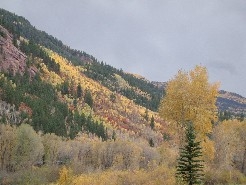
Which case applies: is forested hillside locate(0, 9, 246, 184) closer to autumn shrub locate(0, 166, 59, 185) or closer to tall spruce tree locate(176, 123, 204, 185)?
autumn shrub locate(0, 166, 59, 185)

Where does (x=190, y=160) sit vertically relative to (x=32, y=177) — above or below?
above

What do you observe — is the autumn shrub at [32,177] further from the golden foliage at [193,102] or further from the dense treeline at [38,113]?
the dense treeline at [38,113]

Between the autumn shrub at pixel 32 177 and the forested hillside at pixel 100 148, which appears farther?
the autumn shrub at pixel 32 177

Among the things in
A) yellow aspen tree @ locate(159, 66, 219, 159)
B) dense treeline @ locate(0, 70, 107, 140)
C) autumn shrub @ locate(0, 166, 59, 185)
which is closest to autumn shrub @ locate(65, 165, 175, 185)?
yellow aspen tree @ locate(159, 66, 219, 159)

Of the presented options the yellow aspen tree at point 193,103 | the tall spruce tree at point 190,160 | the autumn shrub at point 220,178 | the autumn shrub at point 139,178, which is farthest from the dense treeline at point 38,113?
the tall spruce tree at point 190,160

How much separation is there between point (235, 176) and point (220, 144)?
65.6ft

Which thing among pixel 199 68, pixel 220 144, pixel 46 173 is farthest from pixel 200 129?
pixel 46 173

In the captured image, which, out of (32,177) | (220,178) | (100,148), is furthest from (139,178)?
(100,148)

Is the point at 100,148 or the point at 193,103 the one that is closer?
the point at 193,103

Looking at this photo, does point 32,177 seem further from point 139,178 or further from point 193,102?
point 193,102

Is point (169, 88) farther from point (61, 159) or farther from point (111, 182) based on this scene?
point (61, 159)

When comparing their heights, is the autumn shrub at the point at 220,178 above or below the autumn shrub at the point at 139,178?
above

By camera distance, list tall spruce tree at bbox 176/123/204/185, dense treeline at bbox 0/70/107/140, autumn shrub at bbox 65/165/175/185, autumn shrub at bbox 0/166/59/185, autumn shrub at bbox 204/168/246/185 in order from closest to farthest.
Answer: tall spruce tree at bbox 176/123/204/185, autumn shrub at bbox 65/165/175/185, autumn shrub at bbox 204/168/246/185, autumn shrub at bbox 0/166/59/185, dense treeline at bbox 0/70/107/140

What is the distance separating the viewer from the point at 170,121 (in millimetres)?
35375
